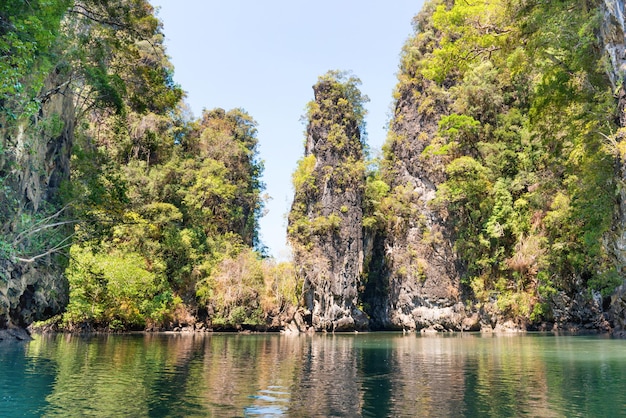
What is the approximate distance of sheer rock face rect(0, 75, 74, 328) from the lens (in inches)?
538

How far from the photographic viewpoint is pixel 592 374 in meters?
10.1

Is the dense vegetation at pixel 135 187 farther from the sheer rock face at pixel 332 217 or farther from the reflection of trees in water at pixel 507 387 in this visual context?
the reflection of trees in water at pixel 507 387

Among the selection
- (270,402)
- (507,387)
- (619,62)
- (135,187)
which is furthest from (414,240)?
(270,402)

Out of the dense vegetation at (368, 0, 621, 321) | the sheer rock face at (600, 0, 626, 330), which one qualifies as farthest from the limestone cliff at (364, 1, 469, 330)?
the sheer rock face at (600, 0, 626, 330)

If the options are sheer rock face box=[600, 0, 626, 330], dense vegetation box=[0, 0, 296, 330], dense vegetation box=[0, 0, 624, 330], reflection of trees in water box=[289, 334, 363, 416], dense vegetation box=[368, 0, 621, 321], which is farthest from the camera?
dense vegetation box=[368, 0, 621, 321]

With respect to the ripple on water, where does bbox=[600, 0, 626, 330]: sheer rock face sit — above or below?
above

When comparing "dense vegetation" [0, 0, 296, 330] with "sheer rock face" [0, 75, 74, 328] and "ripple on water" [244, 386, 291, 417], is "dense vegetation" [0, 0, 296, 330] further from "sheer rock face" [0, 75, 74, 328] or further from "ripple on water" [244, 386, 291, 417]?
"ripple on water" [244, 386, 291, 417]

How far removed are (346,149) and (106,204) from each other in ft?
79.1

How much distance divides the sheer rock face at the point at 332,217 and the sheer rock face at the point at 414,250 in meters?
2.90

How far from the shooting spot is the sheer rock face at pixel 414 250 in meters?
36.6

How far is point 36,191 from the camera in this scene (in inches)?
628

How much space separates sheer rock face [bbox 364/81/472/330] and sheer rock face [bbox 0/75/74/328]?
2437 centimetres

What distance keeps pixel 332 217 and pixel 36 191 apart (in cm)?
2339

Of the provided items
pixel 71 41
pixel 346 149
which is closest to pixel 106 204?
pixel 71 41
